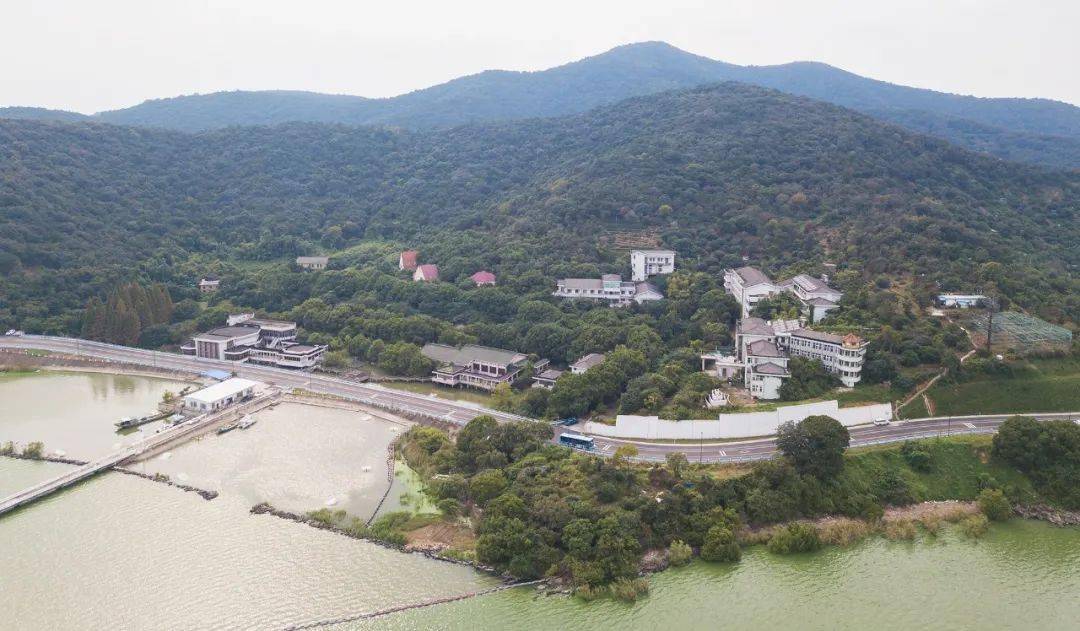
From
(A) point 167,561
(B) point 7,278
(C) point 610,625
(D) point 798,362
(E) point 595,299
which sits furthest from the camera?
(B) point 7,278

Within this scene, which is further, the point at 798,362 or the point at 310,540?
the point at 798,362

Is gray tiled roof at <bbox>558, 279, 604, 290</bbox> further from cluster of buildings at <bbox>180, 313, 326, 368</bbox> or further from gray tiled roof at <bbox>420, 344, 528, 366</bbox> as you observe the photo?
cluster of buildings at <bbox>180, 313, 326, 368</bbox>

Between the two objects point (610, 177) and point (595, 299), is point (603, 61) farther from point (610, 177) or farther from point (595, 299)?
point (595, 299)

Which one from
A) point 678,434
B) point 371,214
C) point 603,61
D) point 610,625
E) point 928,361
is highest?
point 603,61

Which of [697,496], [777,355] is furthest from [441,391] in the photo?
[697,496]

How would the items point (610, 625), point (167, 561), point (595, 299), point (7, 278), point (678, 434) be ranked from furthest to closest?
point (7, 278) → point (595, 299) → point (678, 434) → point (167, 561) → point (610, 625)

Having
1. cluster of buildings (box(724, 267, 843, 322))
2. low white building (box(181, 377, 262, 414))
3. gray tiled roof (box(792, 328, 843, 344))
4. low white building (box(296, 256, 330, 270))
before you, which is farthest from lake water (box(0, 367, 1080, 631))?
low white building (box(296, 256, 330, 270))

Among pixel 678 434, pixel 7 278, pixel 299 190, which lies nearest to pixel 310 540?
pixel 678 434
